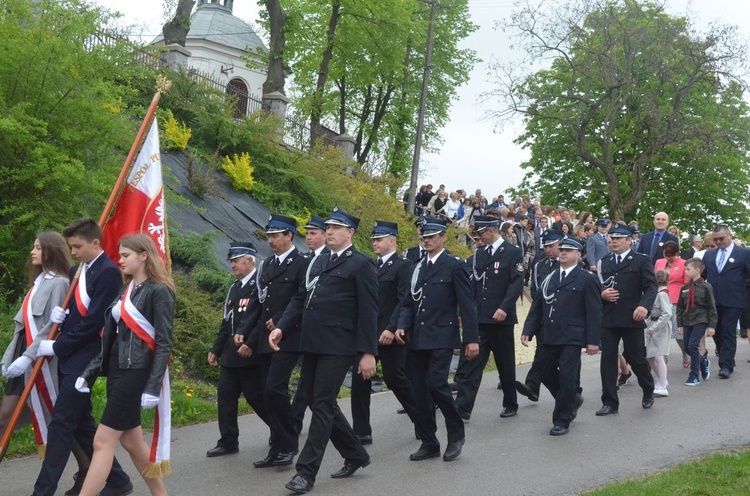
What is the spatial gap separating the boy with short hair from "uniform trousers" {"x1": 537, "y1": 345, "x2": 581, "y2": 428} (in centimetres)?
360

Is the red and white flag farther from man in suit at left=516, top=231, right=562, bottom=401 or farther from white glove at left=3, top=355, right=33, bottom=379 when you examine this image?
man in suit at left=516, top=231, right=562, bottom=401

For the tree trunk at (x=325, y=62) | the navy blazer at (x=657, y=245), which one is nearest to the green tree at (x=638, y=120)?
the tree trunk at (x=325, y=62)

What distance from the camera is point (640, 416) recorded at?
10.5 m

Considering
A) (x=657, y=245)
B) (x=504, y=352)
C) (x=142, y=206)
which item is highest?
(x=657, y=245)

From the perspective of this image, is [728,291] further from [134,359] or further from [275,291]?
[134,359]

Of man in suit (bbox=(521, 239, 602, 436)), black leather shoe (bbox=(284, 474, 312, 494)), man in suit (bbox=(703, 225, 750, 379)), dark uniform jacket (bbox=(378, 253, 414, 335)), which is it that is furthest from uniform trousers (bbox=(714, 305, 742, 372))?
black leather shoe (bbox=(284, 474, 312, 494))

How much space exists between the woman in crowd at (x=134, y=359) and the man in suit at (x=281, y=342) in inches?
67.1

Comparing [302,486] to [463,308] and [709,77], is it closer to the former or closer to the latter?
[463,308]

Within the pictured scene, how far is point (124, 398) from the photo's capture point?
5.98 metres

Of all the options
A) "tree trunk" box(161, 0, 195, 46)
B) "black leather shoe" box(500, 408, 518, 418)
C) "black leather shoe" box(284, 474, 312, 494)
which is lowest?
"black leather shoe" box(284, 474, 312, 494)

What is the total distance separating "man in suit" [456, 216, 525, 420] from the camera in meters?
10.4

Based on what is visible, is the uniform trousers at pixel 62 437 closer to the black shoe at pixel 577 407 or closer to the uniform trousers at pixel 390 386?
the uniform trousers at pixel 390 386

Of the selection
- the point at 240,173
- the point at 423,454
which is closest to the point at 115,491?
the point at 423,454

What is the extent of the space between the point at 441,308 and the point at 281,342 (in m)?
1.57
